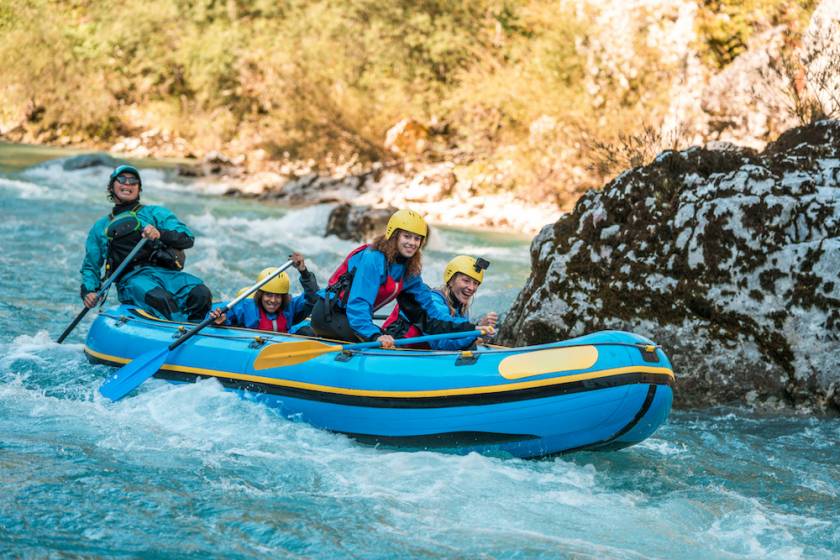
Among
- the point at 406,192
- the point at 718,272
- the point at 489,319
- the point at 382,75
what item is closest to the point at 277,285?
the point at 489,319

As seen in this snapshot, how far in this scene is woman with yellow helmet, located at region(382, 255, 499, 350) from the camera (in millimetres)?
5617

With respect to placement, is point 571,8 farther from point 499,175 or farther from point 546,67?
point 499,175

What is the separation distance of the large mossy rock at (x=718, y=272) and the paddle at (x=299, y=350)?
5.48ft

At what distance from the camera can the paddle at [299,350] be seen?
5238 millimetres

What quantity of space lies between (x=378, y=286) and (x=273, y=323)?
1.35 metres

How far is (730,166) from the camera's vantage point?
22.2 feet

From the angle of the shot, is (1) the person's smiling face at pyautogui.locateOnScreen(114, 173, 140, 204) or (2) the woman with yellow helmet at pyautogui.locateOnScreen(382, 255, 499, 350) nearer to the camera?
(2) the woman with yellow helmet at pyautogui.locateOnScreen(382, 255, 499, 350)

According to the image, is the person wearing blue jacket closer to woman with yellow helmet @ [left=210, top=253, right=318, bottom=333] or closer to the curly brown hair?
woman with yellow helmet @ [left=210, top=253, right=318, bottom=333]

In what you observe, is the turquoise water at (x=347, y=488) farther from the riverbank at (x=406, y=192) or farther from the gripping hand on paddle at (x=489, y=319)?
the riverbank at (x=406, y=192)

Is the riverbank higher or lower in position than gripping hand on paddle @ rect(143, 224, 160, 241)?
higher

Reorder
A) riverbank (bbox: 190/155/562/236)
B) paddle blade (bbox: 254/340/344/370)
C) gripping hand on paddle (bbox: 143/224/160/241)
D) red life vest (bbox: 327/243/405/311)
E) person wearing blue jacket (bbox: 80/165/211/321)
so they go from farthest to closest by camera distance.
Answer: riverbank (bbox: 190/155/562/236), person wearing blue jacket (bbox: 80/165/211/321), gripping hand on paddle (bbox: 143/224/160/241), red life vest (bbox: 327/243/405/311), paddle blade (bbox: 254/340/344/370)

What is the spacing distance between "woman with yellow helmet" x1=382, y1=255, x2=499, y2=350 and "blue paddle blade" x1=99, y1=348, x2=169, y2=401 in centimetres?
141

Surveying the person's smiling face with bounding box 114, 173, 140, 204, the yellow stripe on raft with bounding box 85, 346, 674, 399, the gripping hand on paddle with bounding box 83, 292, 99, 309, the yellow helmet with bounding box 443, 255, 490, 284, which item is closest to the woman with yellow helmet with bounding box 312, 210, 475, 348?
the yellow helmet with bounding box 443, 255, 490, 284

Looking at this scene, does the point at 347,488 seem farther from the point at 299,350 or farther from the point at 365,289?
the point at 365,289
